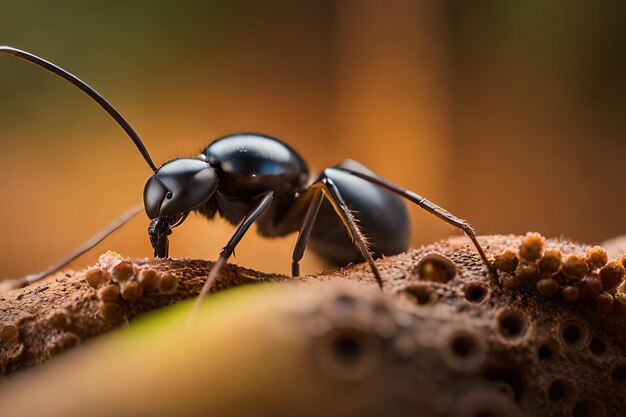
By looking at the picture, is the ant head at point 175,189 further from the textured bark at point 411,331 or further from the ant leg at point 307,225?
the ant leg at point 307,225

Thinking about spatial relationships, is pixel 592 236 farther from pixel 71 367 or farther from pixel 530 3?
pixel 71 367

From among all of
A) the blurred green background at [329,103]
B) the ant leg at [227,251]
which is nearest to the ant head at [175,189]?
the ant leg at [227,251]

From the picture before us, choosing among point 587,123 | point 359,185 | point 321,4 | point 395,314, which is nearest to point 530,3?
point 587,123

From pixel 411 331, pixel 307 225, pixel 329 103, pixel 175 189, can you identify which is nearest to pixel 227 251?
pixel 175 189

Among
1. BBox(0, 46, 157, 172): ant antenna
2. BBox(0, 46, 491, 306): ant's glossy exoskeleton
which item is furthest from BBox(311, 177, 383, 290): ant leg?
BBox(0, 46, 157, 172): ant antenna

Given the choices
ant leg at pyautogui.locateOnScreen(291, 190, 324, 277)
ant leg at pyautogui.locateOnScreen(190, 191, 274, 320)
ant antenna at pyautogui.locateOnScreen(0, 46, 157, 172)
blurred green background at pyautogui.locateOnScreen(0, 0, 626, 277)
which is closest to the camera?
ant leg at pyautogui.locateOnScreen(190, 191, 274, 320)

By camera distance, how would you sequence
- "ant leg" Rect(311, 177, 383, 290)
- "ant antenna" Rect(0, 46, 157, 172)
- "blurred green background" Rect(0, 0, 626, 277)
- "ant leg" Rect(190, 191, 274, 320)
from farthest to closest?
1. "blurred green background" Rect(0, 0, 626, 277)
2. "ant antenna" Rect(0, 46, 157, 172)
3. "ant leg" Rect(311, 177, 383, 290)
4. "ant leg" Rect(190, 191, 274, 320)

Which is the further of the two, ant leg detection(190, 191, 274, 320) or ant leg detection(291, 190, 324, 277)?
ant leg detection(291, 190, 324, 277)

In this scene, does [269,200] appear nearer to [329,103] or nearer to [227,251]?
[227,251]

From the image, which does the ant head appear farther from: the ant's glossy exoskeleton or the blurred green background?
the blurred green background
